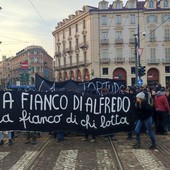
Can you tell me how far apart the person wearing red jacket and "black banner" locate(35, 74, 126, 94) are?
7.17 feet

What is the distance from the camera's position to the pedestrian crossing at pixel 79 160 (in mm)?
7125

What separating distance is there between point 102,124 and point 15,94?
276 centimetres

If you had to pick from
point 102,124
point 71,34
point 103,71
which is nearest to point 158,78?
point 103,71

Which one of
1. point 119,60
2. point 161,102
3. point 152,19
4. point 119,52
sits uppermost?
point 152,19

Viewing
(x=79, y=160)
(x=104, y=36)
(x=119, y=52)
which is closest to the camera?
(x=79, y=160)

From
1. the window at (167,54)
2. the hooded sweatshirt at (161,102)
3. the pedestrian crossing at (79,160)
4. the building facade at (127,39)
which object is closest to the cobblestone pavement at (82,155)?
the pedestrian crossing at (79,160)

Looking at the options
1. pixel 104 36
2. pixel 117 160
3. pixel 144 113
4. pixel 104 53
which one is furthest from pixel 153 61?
pixel 117 160

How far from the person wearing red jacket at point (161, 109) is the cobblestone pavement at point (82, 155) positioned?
0.77m

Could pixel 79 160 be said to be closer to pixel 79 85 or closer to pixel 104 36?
pixel 79 85

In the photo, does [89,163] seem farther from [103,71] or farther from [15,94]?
[103,71]

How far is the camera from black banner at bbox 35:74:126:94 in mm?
12026

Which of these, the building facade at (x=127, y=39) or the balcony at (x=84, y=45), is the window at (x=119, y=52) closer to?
the building facade at (x=127, y=39)

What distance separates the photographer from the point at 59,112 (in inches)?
387

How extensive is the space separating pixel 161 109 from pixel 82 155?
431cm
